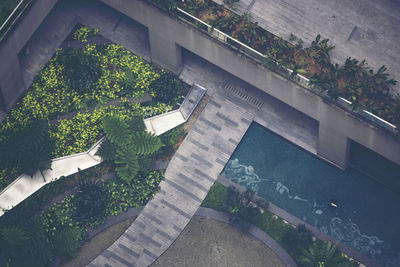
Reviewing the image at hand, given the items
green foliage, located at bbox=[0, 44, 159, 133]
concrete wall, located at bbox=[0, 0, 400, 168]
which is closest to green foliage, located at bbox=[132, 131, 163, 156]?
green foliage, located at bbox=[0, 44, 159, 133]

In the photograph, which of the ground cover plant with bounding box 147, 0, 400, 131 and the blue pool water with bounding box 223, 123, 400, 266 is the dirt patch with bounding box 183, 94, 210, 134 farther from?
the ground cover plant with bounding box 147, 0, 400, 131

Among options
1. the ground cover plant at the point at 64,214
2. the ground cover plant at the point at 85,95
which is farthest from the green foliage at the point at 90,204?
the ground cover plant at the point at 85,95

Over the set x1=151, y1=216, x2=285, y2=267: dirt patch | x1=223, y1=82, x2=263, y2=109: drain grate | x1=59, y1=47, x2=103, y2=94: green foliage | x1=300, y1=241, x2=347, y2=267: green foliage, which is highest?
x1=223, y1=82, x2=263, y2=109: drain grate

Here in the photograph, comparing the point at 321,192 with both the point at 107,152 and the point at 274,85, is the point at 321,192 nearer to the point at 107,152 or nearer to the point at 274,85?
the point at 274,85

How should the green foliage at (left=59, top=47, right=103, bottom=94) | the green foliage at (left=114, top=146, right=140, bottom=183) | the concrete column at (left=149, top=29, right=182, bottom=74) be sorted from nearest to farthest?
the green foliage at (left=114, top=146, right=140, bottom=183) < the concrete column at (left=149, top=29, right=182, bottom=74) < the green foliage at (left=59, top=47, right=103, bottom=94)

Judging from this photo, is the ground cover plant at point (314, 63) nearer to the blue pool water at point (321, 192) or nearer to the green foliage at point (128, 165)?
the blue pool water at point (321, 192)

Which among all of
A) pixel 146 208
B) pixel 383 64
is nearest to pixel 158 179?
pixel 146 208

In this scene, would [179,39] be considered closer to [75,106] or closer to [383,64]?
[75,106]
